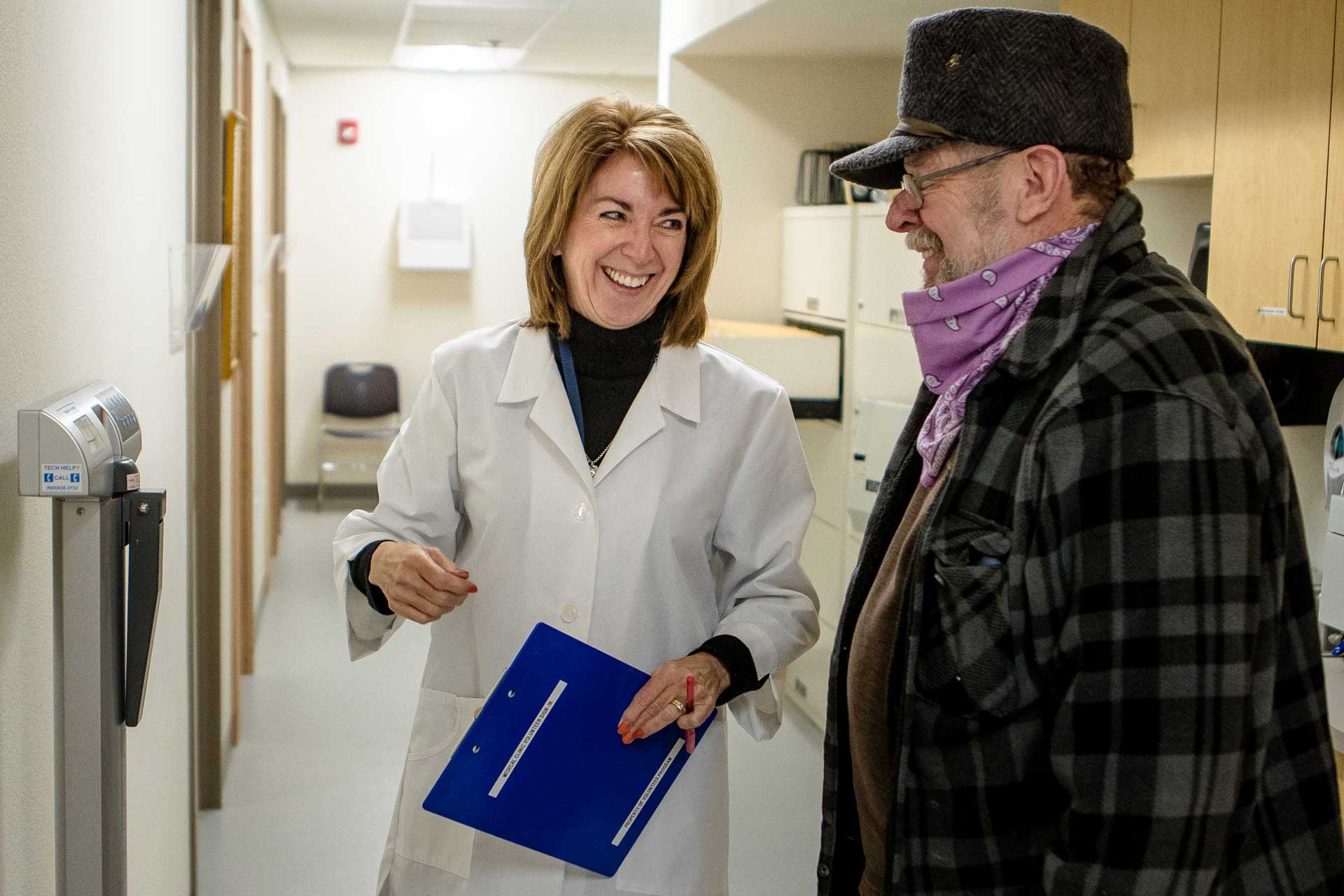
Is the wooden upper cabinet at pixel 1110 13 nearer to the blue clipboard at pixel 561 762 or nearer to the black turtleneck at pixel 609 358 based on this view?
the black turtleneck at pixel 609 358

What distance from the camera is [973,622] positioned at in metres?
1.17

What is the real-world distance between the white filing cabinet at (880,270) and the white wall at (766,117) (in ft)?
3.02

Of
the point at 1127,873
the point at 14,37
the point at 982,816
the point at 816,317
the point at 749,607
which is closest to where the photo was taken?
the point at 1127,873

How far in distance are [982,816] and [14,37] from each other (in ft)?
4.15

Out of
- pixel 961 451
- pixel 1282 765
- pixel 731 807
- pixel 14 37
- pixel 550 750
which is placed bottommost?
pixel 731 807

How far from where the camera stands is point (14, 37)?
1329mm

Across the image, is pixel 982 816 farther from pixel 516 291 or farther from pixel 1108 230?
pixel 516 291

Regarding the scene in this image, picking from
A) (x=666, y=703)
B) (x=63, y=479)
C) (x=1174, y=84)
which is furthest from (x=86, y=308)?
(x=1174, y=84)

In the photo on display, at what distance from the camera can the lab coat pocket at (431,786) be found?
1644 millimetres

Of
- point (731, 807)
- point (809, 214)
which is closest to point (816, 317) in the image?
point (809, 214)

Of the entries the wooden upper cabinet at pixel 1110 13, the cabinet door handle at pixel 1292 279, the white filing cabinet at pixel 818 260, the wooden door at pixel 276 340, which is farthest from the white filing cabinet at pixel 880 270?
the wooden door at pixel 276 340

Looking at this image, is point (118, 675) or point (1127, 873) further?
point (118, 675)

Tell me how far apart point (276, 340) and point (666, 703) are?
6.50 metres

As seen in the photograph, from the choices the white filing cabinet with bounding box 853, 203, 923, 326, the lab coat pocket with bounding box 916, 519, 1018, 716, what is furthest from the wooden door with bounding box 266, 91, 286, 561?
the lab coat pocket with bounding box 916, 519, 1018, 716
